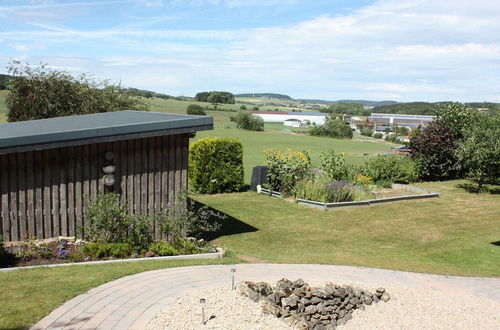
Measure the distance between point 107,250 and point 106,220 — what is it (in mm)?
663

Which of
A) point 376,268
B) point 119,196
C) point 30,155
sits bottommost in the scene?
point 376,268

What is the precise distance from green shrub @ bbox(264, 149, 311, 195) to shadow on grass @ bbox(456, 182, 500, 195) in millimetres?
7807

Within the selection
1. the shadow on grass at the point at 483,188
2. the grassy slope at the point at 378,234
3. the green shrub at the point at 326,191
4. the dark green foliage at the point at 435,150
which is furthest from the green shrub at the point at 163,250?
the dark green foliage at the point at 435,150

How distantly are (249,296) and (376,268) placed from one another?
389 cm

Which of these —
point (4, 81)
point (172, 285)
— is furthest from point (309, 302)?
point (4, 81)

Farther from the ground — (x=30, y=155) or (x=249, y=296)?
(x=30, y=155)

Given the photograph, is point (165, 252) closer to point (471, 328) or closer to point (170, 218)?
point (170, 218)

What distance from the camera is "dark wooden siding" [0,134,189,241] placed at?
9.39m

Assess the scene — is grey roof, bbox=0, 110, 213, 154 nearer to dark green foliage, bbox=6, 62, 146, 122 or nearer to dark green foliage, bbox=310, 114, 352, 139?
dark green foliage, bbox=6, 62, 146, 122

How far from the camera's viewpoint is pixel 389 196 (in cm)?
1866

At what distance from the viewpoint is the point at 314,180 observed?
1811 centimetres

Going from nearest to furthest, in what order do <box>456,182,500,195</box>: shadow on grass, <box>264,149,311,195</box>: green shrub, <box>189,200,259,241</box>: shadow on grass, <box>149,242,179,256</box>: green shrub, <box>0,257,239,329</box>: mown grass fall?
<box>0,257,239,329</box>: mown grass < <box>149,242,179,256</box>: green shrub < <box>189,200,259,241</box>: shadow on grass < <box>264,149,311,195</box>: green shrub < <box>456,182,500,195</box>: shadow on grass

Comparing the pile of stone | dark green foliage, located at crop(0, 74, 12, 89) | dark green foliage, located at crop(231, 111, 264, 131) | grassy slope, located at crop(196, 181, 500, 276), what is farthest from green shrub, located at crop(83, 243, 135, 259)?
dark green foliage, located at crop(231, 111, 264, 131)

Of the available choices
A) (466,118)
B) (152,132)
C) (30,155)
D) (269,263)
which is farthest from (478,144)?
(30,155)
